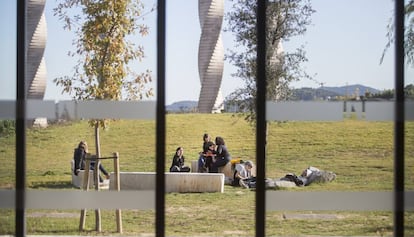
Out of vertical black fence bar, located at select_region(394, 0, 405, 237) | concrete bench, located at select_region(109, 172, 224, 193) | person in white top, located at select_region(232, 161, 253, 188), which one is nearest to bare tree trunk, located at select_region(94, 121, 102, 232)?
concrete bench, located at select_region(109, 172, 224, 193)

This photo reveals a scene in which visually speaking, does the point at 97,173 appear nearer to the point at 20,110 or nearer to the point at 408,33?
the point at 20,110

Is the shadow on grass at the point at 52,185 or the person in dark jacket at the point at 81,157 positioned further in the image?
the person in dark jacket at the point at 81,157

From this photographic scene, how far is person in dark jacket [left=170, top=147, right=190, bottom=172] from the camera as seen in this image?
18.6 ft

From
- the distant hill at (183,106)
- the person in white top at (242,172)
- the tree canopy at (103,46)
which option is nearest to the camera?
the distant hill at (183,106)

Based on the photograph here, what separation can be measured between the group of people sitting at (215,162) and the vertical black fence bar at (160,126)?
1.06 feet

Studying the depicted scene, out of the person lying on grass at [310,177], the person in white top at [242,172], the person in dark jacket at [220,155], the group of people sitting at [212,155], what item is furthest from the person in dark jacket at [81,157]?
the person lying on grass at [310,177]

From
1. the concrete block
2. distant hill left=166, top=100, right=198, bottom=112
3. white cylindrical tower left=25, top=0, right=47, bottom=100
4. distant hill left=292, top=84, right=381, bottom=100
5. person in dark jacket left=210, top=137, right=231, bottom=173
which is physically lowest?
the concrete block

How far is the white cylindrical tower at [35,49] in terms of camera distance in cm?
555

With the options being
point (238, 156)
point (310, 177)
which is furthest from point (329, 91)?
point (238, 156)

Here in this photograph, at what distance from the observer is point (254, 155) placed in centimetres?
566

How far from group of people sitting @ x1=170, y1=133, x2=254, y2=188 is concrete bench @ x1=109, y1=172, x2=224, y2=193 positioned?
60 millimetres

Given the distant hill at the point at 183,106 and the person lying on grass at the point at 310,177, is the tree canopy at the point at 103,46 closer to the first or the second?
the distant hill at the point at 183,106

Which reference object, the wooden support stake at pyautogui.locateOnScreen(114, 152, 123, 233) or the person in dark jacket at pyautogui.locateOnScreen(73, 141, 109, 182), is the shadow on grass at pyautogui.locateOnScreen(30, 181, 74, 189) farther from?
the wooden support stake at pyautogui.locateOnScreen(114, 152, 123, 233)

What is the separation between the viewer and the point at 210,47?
229 inches
